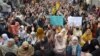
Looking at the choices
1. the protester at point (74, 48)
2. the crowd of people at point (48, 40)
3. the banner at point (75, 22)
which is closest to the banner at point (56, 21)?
the banner at point (75, 22)

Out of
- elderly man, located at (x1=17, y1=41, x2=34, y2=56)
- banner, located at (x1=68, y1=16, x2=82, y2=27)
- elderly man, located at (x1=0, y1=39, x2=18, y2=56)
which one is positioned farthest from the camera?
banner, located at (x1=68, y1=16, x2=82, y2=27)

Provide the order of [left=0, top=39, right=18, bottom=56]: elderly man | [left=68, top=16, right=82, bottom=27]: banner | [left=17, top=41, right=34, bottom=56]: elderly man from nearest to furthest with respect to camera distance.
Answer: [left=17, top=41, right=34, bottom=56]: elderly man
[left=0, top=39, right=18, bottom=56]: elderly man
[left=68, top=16, right=82, bottom=27]: banner

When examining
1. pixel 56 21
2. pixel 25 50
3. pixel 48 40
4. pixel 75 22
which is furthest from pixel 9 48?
pixel 56 21

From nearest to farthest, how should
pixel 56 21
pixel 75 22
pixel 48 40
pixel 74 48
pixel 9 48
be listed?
pixel 74 48 → pixel 9 48 → pixel 48 40 → pixel 75 22 → pixel 56 21

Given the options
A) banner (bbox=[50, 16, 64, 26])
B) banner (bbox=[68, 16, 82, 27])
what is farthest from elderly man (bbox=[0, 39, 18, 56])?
banner (bbox=[50, 16, 64, 26])

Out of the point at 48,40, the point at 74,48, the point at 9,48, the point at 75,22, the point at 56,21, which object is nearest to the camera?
the point at 74,48

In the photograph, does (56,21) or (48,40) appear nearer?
(48,40)

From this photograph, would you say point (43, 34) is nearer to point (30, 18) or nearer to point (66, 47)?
point (66, 47)

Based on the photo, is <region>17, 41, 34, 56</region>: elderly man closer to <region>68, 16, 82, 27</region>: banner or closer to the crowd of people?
the crowd of people

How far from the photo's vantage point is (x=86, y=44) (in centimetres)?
1623

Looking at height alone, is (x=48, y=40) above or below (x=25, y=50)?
below

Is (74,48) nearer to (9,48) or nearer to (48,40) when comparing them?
(48,40)

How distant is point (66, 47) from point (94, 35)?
347cm

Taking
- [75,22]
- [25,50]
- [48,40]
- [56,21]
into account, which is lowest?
[56,21]
